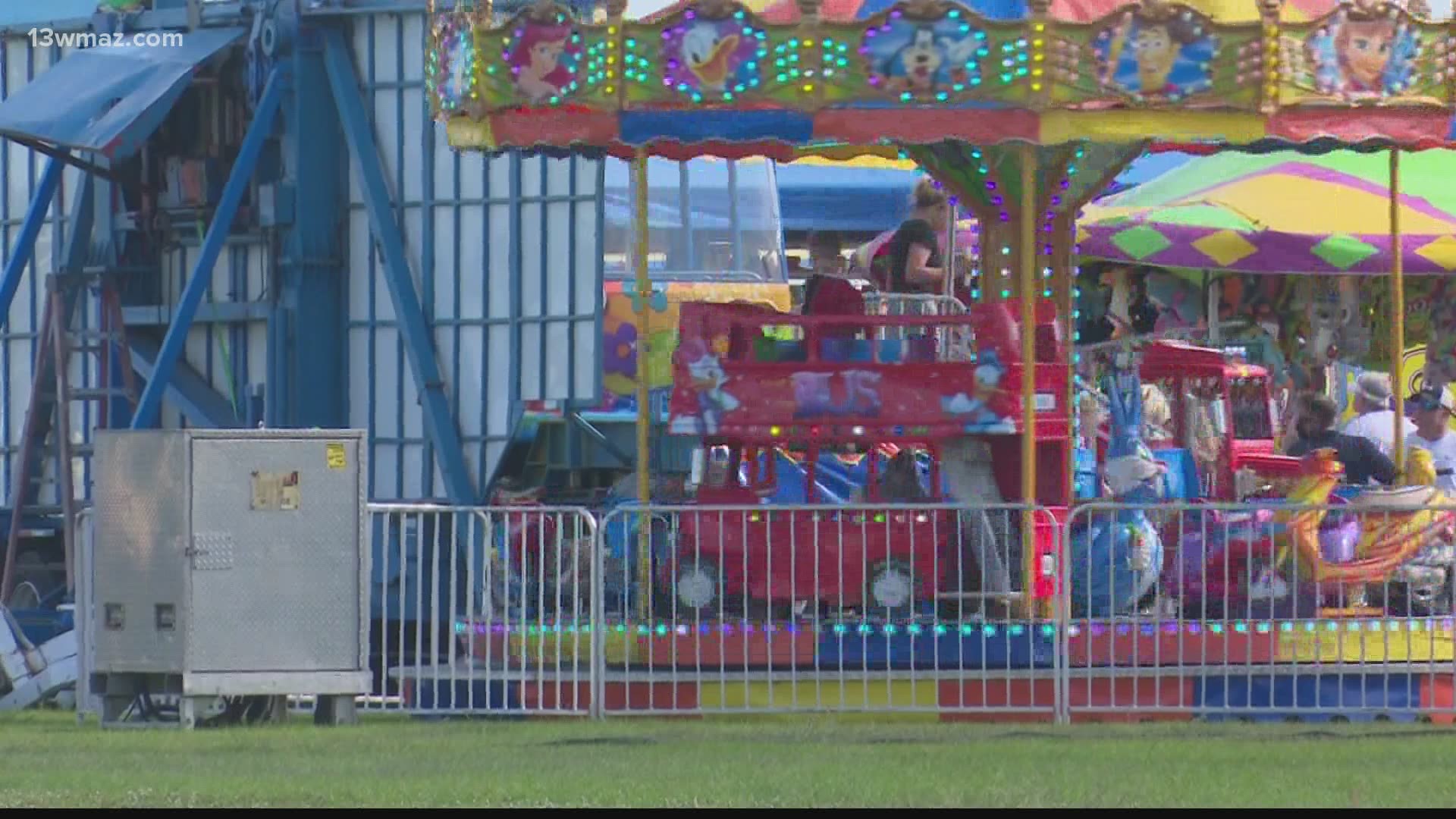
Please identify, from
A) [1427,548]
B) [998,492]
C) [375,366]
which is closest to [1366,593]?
[1427,548]

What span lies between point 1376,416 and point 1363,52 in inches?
175

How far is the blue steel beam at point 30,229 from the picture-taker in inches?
765

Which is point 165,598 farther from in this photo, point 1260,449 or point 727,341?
point 1260,449

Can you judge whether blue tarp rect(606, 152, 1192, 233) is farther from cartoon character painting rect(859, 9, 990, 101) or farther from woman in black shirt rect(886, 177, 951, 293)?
cartoon character painting rect(859, 9, 990, 101)

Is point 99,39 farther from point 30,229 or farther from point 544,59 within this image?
point 544,59

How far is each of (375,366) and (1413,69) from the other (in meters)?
6.97

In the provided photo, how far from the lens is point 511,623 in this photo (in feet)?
47.6

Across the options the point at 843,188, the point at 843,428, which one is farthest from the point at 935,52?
the point at 843,188

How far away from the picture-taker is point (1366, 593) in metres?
14.5

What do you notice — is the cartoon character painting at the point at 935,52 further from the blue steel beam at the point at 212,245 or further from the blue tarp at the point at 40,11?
the blue tarp at the point at 40,11

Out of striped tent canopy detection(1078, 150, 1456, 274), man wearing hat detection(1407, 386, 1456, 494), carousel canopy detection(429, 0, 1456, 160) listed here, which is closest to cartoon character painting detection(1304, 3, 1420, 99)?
carousel canopy detection(429, 0, 1456, 160)

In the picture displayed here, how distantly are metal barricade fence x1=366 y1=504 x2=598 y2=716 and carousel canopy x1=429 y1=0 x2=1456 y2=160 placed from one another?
6.81ft

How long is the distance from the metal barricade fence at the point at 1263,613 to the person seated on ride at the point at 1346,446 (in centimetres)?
246

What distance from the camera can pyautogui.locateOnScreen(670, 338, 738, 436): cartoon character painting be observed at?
1491 cm
